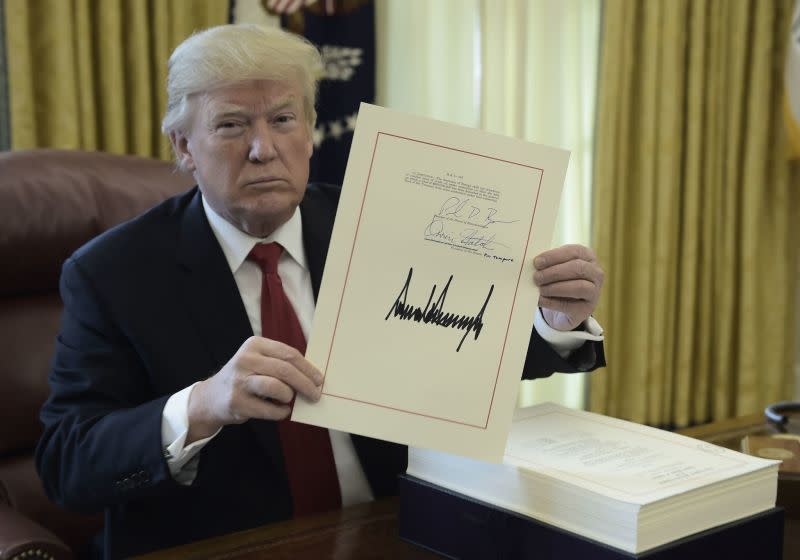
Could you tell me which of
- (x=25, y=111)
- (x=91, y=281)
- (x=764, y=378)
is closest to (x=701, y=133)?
(x=764, y=378)

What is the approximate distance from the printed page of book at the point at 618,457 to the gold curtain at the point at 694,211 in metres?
2.29

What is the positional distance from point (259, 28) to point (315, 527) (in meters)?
0.76

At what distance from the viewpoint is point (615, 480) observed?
0.92m

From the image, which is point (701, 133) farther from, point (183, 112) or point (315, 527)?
point (315, 527)

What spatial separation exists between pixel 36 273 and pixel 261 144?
2.26ft

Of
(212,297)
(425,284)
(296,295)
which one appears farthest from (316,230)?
(425,284)

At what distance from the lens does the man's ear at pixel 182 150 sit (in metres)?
1.46

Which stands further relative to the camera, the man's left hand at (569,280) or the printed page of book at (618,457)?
the man's left hand at (569,280)

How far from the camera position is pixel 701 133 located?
354cm

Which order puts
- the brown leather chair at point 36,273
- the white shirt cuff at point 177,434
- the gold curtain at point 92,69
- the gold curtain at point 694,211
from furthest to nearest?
1. the gold curtain at point 694,211
2. the gold curtain at point 92,69
3. the brown leather chair at point 36,273
4. the white shirt cuff at point 177,434

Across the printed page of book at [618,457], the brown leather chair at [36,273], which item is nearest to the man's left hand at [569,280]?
the printed page of book at [618,457]
